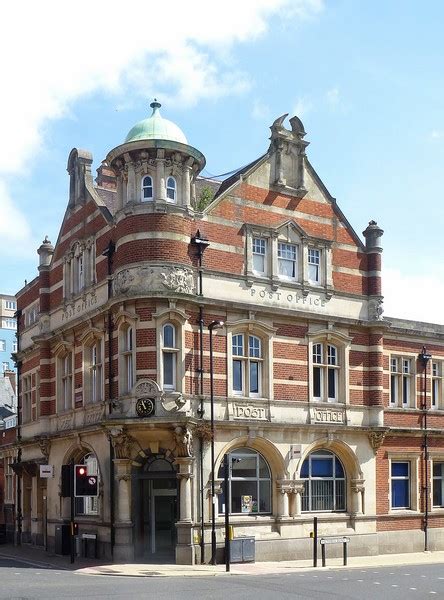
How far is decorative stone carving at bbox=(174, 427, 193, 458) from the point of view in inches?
1151

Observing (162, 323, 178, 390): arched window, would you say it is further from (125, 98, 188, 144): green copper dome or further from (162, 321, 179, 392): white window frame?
(125, 98, 188, 144): green copper dome

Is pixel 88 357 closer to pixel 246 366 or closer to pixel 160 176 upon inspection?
pixel 246 366

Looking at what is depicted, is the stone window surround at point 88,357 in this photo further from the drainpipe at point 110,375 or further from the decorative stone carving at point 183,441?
the decorative stone carving at point 183,441

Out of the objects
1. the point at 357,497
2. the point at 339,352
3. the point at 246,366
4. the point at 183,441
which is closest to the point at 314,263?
the point at 339,352

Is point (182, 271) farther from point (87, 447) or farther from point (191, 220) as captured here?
point (87, 447)

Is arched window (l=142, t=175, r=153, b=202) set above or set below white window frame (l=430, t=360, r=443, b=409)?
above

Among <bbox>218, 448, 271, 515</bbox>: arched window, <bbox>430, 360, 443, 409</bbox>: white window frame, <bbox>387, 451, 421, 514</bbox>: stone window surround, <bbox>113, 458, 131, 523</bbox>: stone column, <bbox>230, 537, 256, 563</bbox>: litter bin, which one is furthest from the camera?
<bbox>430, 360, 443, 409</bbox>: white window frame

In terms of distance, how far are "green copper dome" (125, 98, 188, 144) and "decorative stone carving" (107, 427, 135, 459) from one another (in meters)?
9.66

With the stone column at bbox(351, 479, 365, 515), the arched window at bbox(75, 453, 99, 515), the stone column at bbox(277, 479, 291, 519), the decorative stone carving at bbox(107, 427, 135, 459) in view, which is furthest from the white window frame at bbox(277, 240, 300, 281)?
the arched window at bbox(75, 453, 99, 515)

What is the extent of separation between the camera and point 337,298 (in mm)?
35156

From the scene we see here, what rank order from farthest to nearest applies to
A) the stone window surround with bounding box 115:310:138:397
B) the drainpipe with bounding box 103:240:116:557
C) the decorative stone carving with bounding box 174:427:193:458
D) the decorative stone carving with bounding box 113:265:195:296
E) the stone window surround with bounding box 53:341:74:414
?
the stone window surround with bounding box 53:341:74:414 → the drainpipe with bounding box 103:240:116:557 → the stone window surround with bounding box 115:310:138:397 → the decorative stone carving with bounding box 113:265:195:296 → the decorative stone carving with bounding box 174:427:193:458

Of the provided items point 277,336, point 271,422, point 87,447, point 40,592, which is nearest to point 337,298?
point 277,336

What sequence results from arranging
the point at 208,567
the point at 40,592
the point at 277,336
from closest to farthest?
the point at 40,592, the point at 208,567, the point at 277,336

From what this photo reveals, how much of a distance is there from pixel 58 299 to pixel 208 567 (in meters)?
13.9
